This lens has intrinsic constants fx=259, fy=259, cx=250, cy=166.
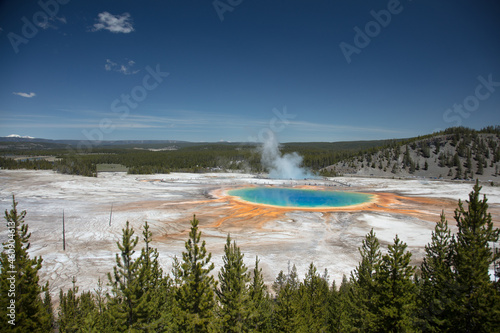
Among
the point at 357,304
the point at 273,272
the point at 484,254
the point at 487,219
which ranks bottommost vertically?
the point at 273,272

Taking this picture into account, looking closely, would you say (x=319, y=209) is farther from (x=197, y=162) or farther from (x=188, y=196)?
(x=197, y=162)

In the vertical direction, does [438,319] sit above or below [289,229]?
above

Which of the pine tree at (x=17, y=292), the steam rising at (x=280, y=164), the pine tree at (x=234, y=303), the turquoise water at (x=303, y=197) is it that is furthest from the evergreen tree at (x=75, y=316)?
the steam rising at (x=280, y=164)

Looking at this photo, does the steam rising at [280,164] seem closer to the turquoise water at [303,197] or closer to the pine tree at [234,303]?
the turquoise water at [303,197]

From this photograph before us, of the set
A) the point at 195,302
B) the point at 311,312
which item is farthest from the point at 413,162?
the point at 195,302

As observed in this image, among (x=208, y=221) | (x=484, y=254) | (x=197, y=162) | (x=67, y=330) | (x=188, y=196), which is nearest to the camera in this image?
(x=484, y=254)

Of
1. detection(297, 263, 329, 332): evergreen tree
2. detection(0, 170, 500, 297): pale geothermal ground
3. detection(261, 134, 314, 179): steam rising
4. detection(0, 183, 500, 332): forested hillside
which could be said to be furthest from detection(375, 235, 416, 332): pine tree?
detection(261, 134, 314, 179): steam rising

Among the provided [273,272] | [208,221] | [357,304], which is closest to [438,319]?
[357,304]

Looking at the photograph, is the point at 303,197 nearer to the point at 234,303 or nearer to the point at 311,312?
the point at 311,312
